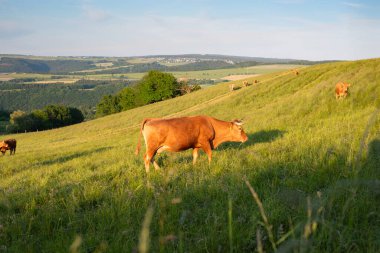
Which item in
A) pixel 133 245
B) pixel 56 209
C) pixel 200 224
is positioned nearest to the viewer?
pixel 133 245

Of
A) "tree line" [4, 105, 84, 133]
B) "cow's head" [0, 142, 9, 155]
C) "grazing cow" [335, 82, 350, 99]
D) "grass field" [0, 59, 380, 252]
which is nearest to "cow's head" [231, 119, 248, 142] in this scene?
"grass field" [0, 59, 380, 252]

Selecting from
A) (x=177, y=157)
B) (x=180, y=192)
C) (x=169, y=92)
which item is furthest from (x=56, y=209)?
(x=169, y=92)

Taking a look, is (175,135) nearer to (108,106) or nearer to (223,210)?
(223,210)

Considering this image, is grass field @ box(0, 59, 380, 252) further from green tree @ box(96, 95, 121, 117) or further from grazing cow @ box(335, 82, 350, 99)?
green tree @ box(96, 95, 121, 117)

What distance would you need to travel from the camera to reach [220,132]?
33.8 feet

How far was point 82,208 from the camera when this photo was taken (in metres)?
5.39

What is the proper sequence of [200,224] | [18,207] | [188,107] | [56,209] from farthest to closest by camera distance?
1. [188,107]
2. [18,207]
3. [56,209]
4. [200,224]

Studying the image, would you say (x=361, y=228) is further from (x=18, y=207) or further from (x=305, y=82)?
(x=305, y=82)

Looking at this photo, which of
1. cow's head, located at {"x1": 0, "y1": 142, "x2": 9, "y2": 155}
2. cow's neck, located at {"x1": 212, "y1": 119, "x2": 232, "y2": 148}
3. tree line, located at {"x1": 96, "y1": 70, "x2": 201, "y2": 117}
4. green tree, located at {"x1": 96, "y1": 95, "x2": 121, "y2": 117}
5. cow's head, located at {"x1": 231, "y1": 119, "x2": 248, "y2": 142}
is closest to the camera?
cow's neck, located at {"x1": 212, "y1": 119, "x2": 232, "y2": 148}

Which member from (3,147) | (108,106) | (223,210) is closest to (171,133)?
(223,210)

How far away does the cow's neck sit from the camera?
1022 cm

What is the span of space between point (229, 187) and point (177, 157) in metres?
5.40

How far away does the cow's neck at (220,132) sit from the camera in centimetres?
1022

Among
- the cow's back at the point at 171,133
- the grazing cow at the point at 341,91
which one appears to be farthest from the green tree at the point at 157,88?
the cow's back at the point at 171,133
